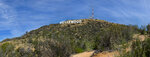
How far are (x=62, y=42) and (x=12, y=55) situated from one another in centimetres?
317

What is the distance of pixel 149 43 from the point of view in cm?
603

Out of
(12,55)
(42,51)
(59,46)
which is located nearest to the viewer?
(12,55)

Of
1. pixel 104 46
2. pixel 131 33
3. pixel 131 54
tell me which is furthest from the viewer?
pixel 131 33

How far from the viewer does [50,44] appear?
9805mm

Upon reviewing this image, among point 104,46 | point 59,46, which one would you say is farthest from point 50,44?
point 104,46

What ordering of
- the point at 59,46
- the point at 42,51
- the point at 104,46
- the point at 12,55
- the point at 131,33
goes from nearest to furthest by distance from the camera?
the point at 12,55 → the point at 42,51 → the point at 59,46 → the point at 104,46 → the point at 131,33

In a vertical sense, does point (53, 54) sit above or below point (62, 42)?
below

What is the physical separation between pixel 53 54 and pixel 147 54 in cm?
527

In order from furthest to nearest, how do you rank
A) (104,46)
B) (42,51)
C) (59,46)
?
1. (104,46)
2. (59,46)
3. (42,51)

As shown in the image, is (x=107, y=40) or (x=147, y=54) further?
(x=107, y=40)

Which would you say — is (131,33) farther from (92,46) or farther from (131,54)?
(131,54)

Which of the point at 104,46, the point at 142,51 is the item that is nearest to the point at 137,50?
the point at 142,51

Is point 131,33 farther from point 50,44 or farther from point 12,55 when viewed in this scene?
point 12,55

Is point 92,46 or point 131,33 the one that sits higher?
point 131,33
